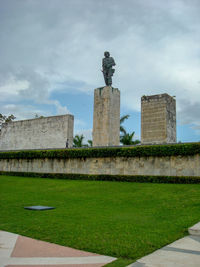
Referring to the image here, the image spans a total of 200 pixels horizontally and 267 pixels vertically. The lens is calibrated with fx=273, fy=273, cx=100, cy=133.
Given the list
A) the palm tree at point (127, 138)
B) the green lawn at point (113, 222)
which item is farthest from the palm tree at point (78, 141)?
the green lawn at point (113, 222)

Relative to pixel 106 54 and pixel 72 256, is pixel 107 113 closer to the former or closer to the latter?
pixel 106 54

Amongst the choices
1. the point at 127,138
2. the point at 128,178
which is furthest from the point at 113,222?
the point at 127,138

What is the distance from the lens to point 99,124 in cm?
1539

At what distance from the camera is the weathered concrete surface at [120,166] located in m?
11.2

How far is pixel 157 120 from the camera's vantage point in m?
14.8

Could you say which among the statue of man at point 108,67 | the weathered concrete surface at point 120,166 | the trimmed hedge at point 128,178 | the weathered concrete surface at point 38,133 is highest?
the statue of man at point 108,67

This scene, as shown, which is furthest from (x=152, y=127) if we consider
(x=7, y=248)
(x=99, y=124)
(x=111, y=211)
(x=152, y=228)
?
(x=7, y=248)

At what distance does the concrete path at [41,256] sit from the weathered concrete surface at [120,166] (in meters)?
8.67

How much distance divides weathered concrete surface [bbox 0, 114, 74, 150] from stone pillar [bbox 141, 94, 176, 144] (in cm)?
660

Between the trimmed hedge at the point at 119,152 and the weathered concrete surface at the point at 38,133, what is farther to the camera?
the weathered concrete surface at the point at 38,133

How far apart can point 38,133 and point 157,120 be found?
33.5 feet

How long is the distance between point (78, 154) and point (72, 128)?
6346 millimetres

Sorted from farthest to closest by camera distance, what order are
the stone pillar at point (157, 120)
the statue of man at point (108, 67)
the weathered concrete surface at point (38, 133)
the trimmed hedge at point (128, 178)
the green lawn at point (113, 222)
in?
A: the weathered concrete surface at point (38, 133) < the statue of man at point (108, 67) < the stone pillar at point (157, 120) < the trimmed hedge at point (128, 178) < the green lawn at point (113, 222)

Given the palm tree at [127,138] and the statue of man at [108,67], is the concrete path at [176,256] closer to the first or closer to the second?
the statue of man at [108,67]
